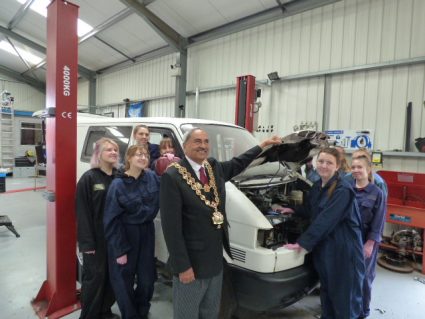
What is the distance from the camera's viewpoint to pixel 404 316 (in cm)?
276

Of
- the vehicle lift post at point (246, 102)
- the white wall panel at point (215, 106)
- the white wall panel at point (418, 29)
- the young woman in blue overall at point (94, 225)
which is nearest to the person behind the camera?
the young woman in blue overall at point (94, 225)

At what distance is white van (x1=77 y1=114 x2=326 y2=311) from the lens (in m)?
1.97

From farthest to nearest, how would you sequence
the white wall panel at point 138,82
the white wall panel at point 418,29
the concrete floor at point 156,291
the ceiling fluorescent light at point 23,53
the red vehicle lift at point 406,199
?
1. the ceiling fluorescent light at point 23,53
2. the white wall panel at point 138,82
3. the white wall panel at point 418,29
4. the red vehicle lift at point 406,199
5. the concrete floor at point 156,291

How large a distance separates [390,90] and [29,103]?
53.9 feet

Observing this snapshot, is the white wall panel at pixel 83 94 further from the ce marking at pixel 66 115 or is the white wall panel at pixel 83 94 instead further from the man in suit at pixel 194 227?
the man in suit at pixel 194 227

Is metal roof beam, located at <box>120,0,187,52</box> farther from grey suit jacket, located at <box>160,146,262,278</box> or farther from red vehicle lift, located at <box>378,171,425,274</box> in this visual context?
grey suit jacket, located at <box>160,146,262,278</box>

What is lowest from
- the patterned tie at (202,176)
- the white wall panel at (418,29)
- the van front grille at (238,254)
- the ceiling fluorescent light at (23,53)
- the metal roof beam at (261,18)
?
the van front grille at (238,254)

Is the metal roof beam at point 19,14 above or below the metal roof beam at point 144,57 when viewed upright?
above

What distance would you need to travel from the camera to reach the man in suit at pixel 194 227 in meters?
1.57

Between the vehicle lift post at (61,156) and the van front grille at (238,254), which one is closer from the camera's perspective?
the van front grille at (238,254)

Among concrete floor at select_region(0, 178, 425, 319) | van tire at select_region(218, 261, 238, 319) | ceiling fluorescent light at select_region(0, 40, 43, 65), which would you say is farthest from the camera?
ceiling fluorescent light at select_region(0, 40, 43, 65)

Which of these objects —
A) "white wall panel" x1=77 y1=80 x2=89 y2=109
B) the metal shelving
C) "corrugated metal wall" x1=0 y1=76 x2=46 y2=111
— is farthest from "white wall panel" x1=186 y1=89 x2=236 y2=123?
"corrugated metal wall" x1=0 y1=76 x2=46 y2=111

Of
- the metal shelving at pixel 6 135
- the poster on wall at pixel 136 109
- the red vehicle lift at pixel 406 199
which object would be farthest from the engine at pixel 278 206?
the metal shelving at pixel 6 135

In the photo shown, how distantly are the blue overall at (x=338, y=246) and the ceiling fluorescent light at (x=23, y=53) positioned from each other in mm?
13540
